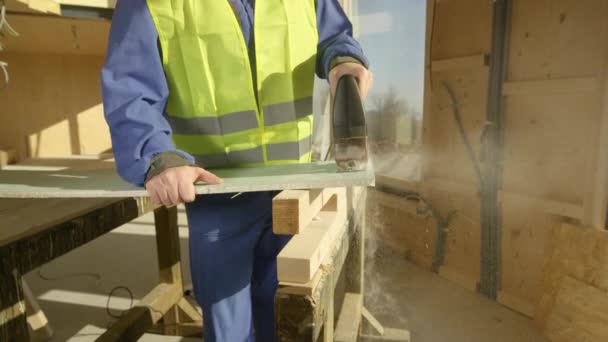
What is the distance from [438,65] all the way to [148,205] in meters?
2.41

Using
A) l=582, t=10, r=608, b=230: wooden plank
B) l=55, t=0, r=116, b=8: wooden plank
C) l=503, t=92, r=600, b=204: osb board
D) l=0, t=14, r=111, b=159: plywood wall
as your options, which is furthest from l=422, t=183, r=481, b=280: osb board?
l=0, t=14, r=111, b=159: plywood wall

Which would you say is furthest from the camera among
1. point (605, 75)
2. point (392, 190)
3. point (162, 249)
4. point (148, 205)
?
point (392, 190)

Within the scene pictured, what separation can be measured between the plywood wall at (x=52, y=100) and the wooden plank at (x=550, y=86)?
3269mm

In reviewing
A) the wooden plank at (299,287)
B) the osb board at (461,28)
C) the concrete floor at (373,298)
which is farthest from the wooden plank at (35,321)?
the osb board at (461,28)

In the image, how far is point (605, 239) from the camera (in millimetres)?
2289

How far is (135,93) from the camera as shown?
1.21 metres

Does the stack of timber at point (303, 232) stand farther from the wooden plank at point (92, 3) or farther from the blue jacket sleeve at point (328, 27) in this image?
the wooden plank at point (92, 3)

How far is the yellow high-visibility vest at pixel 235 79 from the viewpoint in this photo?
1284mm

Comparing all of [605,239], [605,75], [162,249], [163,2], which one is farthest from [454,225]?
[163,2]

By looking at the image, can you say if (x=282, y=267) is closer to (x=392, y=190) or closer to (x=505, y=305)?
(x=505, y=305)

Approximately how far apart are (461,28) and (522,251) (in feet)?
5.42

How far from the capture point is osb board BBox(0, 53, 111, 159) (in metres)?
4.07

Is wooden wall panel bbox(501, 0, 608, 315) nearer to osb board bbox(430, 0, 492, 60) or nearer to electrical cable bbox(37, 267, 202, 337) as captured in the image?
osb board bbox(430, 0, 492, 60)

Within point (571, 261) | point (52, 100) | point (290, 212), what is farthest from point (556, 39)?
point (52, 100)
